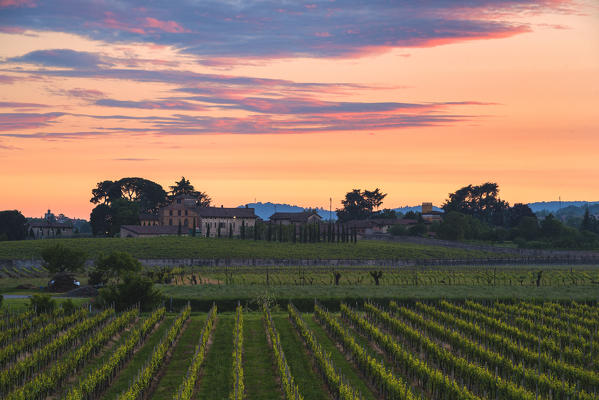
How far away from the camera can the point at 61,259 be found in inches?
3167

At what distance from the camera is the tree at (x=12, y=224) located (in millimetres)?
150875

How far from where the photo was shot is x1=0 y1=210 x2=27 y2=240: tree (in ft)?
495

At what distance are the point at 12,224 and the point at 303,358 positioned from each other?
5461 inches

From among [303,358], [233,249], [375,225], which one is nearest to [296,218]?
[375,225]

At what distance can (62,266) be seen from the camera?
81.0m

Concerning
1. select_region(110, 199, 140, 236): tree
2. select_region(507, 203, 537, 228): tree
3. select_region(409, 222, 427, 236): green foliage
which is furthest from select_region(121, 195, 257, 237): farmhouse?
select_region(507, 203, 537, 228): tree

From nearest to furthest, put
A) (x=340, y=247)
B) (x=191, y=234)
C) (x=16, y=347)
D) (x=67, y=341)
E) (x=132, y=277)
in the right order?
(x=16, y=347)
(x=67, y=341)
(x=132, y=277)
(x=340, y=247)
(x=191, y=234)

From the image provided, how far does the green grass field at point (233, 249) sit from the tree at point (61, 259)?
3297 cm

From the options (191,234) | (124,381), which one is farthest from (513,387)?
(191,234)

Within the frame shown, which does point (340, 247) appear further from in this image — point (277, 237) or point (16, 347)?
point (16, 347)

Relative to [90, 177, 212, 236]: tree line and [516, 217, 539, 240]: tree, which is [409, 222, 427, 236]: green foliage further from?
Result: [90, 177, 212, 236]: tree line

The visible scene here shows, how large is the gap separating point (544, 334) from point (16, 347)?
30.0 meters

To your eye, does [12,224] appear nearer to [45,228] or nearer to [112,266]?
[45,228]

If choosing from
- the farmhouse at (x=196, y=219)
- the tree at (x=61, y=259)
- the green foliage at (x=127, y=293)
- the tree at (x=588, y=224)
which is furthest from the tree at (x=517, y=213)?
the green foliage at (x=127, y=293)
